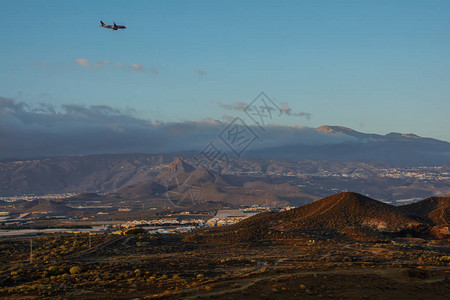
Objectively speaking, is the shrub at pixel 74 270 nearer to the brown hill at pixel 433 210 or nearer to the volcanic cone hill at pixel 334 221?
the volcanic cone hill at pixel 334 221

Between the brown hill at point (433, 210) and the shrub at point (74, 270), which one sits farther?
the brown hill at point (433, 210)

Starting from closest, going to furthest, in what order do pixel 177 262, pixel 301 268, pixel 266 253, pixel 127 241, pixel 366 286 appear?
pixel 366 286 → pixel 301 268 → pixel 177 262 → pixel 266 253 → pixel 127 241

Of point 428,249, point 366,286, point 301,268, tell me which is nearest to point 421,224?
point 428,249

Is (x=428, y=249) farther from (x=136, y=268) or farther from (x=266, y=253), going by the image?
(x=136, y=268)

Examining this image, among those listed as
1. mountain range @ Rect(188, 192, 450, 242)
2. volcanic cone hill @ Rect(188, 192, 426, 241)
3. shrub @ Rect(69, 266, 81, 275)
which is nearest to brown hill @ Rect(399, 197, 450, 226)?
mountain range @ Rect(188, 192, 450, 242)

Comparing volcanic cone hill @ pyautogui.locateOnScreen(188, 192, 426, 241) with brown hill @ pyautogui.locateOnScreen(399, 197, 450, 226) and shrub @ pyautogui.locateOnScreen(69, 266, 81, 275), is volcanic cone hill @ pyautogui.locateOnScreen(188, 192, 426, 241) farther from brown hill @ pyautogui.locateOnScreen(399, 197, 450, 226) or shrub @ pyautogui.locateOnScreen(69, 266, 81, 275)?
shrub @ pyautogui.locateOnScreen(69, 266, 81, 275)

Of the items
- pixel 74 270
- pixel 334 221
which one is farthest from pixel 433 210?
pixel 74 270

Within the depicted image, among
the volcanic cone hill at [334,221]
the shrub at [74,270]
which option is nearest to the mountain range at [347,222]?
the volcanic cone hill at [334,221]

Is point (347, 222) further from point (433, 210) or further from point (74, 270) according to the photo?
point (74, 270)
